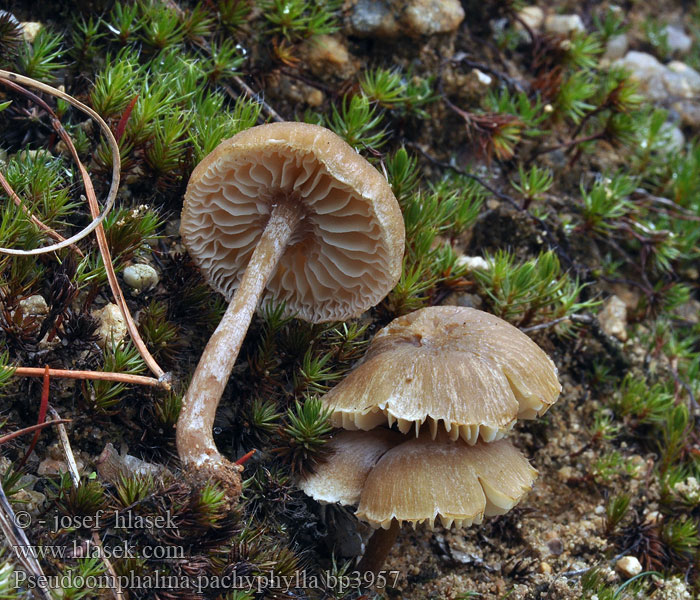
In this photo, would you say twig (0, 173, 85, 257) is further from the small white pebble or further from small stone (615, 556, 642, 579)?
small stone (615, 556, 642, 579)

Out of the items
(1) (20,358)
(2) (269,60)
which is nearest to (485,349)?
(1) (20,358)

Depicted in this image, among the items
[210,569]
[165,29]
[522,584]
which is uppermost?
[165,29]

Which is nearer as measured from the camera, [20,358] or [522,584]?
[20,358]

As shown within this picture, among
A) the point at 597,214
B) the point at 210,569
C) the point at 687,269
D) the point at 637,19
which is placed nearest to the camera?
the point at 210,569

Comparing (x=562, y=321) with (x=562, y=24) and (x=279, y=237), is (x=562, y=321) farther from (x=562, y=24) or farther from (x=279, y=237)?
(x=562, y=24)

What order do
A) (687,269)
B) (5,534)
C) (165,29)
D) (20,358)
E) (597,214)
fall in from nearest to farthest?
(5,534) → (20,358) → (165,29) → (597,214) → (687,269)

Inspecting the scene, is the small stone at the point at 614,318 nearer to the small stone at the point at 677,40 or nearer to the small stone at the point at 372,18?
the small stone at the point at 372,18

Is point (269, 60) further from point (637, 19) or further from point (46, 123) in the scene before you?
point (637, 19)
